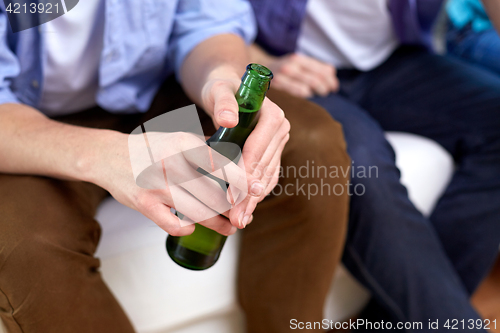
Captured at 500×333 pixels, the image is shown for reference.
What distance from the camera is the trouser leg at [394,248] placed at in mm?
594

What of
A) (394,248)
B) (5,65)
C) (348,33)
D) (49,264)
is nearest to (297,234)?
(394,248)

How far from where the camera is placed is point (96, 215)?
1.85ft

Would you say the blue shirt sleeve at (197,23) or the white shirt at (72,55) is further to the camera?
the blue shirt sleeve at (197,23)

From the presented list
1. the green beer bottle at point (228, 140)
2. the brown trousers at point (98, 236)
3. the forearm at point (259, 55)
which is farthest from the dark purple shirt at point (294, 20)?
the green beer bottle at point (228, 140)

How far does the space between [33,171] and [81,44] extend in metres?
0.19

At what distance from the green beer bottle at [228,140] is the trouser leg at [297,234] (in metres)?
0.12

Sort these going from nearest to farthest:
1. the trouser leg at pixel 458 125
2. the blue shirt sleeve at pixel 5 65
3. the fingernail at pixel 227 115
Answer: the fingernail at pixel 227 115, the blue shirt sleeve at pixel 5 65, the trouser leg at pixel 458 125

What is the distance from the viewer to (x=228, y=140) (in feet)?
1.19

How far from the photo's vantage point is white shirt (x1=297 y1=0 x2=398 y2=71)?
823 mm

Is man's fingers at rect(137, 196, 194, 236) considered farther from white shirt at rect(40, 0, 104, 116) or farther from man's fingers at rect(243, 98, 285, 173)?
white shirt at rect(40, 0, 104, 116)

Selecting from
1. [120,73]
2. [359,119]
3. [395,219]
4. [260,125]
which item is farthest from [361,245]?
[120,73]

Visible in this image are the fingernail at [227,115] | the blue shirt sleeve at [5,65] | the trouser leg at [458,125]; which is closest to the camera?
the fingernail at [227,115]

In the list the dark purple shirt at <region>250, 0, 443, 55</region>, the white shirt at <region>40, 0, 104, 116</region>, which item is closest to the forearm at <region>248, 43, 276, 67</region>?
the dark purple shirt at <region>250, 0, 443, 55</region>

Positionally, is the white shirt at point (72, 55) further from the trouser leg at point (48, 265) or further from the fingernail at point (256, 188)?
the fingernail at point (256, 188)
